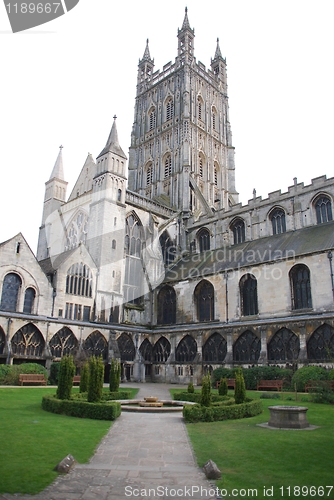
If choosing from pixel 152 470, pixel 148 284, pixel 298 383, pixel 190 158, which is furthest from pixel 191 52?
pixel 152 470

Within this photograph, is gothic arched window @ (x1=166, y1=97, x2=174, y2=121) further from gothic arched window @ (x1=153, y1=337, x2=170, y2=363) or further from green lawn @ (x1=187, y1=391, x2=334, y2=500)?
green lawn @ (x1=187, y1=391, x2=334, y2=500)

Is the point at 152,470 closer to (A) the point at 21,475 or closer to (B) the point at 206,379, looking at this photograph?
(A) the point at 21,475

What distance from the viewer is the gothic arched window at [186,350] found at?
119 feet

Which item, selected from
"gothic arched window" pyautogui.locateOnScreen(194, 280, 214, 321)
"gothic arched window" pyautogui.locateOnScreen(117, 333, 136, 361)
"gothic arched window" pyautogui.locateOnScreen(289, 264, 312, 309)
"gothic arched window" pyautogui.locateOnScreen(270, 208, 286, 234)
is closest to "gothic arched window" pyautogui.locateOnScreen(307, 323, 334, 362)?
"gothic arched window" pyautogui.locateOnScreen(289, 264, 312, 309)

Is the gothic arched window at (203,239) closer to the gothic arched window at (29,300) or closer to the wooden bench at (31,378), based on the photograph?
the gothic arched window at (29,300)

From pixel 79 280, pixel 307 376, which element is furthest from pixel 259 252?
pixel 79 280

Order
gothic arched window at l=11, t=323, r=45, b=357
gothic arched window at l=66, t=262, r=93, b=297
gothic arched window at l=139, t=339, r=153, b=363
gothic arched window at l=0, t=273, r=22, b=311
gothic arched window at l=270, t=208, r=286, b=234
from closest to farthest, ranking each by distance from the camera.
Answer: gothic arched window at l=11, t=323, r=45, b=357 < gothic arched window at l=0, t=273, r=22, b=311 < gothic arched window at l=66, t=262, r=93, b=297 < gothic arched window at l=139, t=339, r=153, b=363 < gothic arched window at l=270, t=208, r=286, b=234

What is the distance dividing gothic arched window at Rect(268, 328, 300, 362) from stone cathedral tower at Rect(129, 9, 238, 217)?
26.7 meters

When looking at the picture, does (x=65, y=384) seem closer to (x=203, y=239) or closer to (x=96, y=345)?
(x=96, y=345)

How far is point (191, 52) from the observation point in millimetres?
64188

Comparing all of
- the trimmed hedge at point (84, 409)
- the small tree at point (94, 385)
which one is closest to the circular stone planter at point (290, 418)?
the trimmed hedge at point (84, 409)

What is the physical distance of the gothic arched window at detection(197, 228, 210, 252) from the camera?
48500 mm

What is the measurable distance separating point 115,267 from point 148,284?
4.89 meters

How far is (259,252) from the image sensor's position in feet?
124
